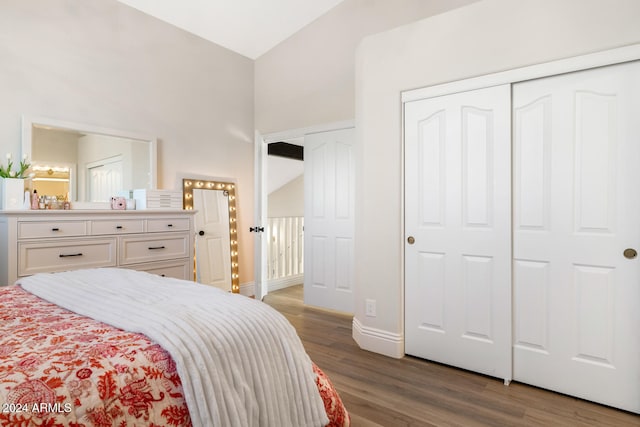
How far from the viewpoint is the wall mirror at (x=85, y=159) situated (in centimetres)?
283

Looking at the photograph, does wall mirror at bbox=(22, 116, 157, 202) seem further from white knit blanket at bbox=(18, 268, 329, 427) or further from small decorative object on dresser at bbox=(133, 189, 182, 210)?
white knit blanket at bbox=(18, 268, 329, 427)

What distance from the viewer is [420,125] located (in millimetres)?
2537

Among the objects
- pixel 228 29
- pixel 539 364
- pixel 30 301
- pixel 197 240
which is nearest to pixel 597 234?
pixel 539 364

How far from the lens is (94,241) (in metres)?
2.74

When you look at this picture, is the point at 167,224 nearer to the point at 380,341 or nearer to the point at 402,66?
the point at 380,341

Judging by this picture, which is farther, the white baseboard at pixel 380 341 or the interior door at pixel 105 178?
the interior door at pixel 105 178

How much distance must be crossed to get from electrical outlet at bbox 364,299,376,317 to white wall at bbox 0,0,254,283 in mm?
2087

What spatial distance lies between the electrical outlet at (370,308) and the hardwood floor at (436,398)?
28 cm

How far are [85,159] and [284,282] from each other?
2.79m

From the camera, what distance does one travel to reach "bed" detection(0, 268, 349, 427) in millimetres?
788

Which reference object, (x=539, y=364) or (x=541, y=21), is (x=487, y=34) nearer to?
(x=541, y=21)

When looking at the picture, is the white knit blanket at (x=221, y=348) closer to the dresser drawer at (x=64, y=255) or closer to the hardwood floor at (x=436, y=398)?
the hardwood floor at (x=436, y=398)

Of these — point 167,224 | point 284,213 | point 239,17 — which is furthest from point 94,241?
point 284,213

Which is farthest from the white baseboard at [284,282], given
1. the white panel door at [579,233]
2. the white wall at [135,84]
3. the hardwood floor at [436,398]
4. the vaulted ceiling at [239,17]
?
Answer: the white panel door at [579,233]
